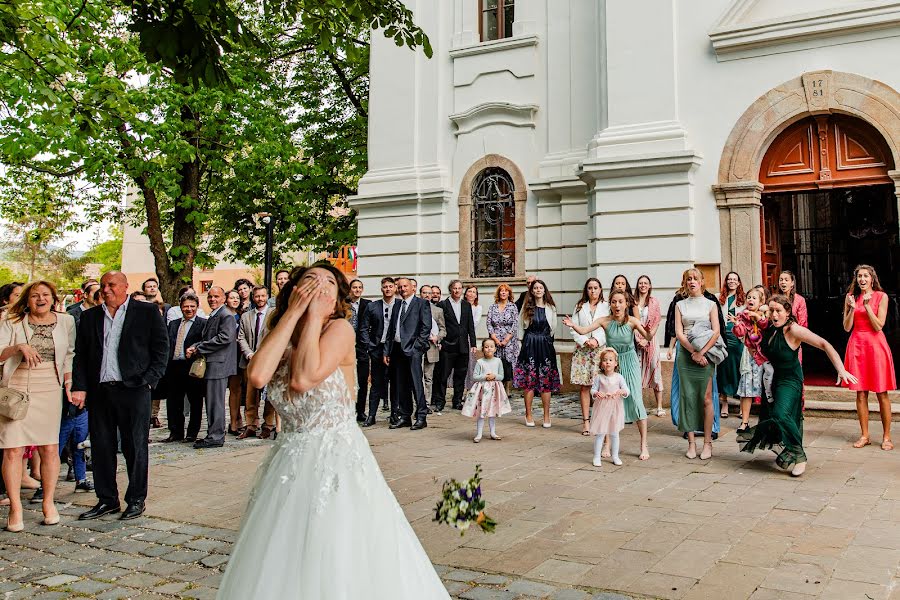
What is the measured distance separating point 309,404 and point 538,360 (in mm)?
7442

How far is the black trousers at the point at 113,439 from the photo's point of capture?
673 cm

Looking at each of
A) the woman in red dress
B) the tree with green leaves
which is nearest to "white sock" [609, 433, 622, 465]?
the woman in red dress

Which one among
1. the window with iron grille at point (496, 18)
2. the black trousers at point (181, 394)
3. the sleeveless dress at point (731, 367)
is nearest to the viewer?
the black trousers at point (181, 394)

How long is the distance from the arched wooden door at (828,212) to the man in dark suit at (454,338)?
495 centimetres

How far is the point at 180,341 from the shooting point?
10547 mm

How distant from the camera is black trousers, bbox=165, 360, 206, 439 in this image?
10.4 m

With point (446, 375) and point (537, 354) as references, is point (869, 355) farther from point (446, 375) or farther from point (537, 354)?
point (446, 375)

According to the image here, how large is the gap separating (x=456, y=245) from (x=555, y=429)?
5.95 meters

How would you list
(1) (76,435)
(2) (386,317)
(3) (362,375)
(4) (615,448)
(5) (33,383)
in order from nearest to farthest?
(5) (33,383) → (1) (76,435) → (4) (615,448) → (2) (386,317) → (3) (362,375)

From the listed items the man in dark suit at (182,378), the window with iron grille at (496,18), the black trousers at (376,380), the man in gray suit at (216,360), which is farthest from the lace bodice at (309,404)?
the window with iron grille at (496,18)

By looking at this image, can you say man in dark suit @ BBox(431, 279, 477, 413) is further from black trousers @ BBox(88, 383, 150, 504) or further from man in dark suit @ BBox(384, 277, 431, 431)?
black trousers @ BBox(88, 383, 150, 504)

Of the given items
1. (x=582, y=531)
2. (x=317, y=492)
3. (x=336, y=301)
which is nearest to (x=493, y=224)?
(x=582, y=531)

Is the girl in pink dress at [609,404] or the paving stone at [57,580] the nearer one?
the paving stone at [57,580]

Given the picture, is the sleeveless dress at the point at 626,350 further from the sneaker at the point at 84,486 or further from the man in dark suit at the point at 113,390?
the sneaker at the point at 84,486
